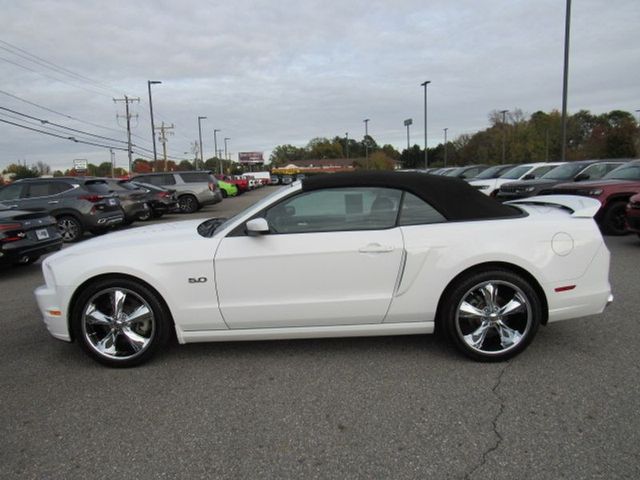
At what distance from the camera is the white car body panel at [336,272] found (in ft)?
11.3

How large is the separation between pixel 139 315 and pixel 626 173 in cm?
1048

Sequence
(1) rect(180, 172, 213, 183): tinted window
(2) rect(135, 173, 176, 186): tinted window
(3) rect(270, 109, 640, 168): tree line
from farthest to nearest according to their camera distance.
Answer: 1. (3) rect(270, 109, 640, 168): tree line
2. (1) rect(180, 172, 213, 183): tinted window
3. (2) rect(135, 173, 176, 186): tinted window

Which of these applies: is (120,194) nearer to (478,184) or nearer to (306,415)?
(478,184)

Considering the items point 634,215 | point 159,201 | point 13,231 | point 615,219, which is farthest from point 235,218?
point 159,201

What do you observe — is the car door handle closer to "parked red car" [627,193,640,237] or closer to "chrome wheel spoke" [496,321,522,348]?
"chrome wheel spoke" [496,321,522,348]

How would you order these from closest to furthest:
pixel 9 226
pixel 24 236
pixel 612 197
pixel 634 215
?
pixel 9 226
pixel 24 236
pixel 634 215
pixel 612 197

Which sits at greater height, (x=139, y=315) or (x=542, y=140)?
(x=542, y=140)

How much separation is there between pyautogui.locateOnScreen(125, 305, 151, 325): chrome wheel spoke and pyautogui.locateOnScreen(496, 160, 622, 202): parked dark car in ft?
36.5

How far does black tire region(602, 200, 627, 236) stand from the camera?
9406 mm

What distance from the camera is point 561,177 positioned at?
503 inches

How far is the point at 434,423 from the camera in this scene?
276 centimetres

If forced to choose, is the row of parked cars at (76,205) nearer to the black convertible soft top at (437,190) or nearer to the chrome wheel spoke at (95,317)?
the chrome wheel spoke at (95,317)

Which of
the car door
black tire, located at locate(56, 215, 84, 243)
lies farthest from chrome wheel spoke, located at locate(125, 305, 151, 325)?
black tire, located at locate(56, 215, 84, 243)

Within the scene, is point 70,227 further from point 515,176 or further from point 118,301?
point 515,176
